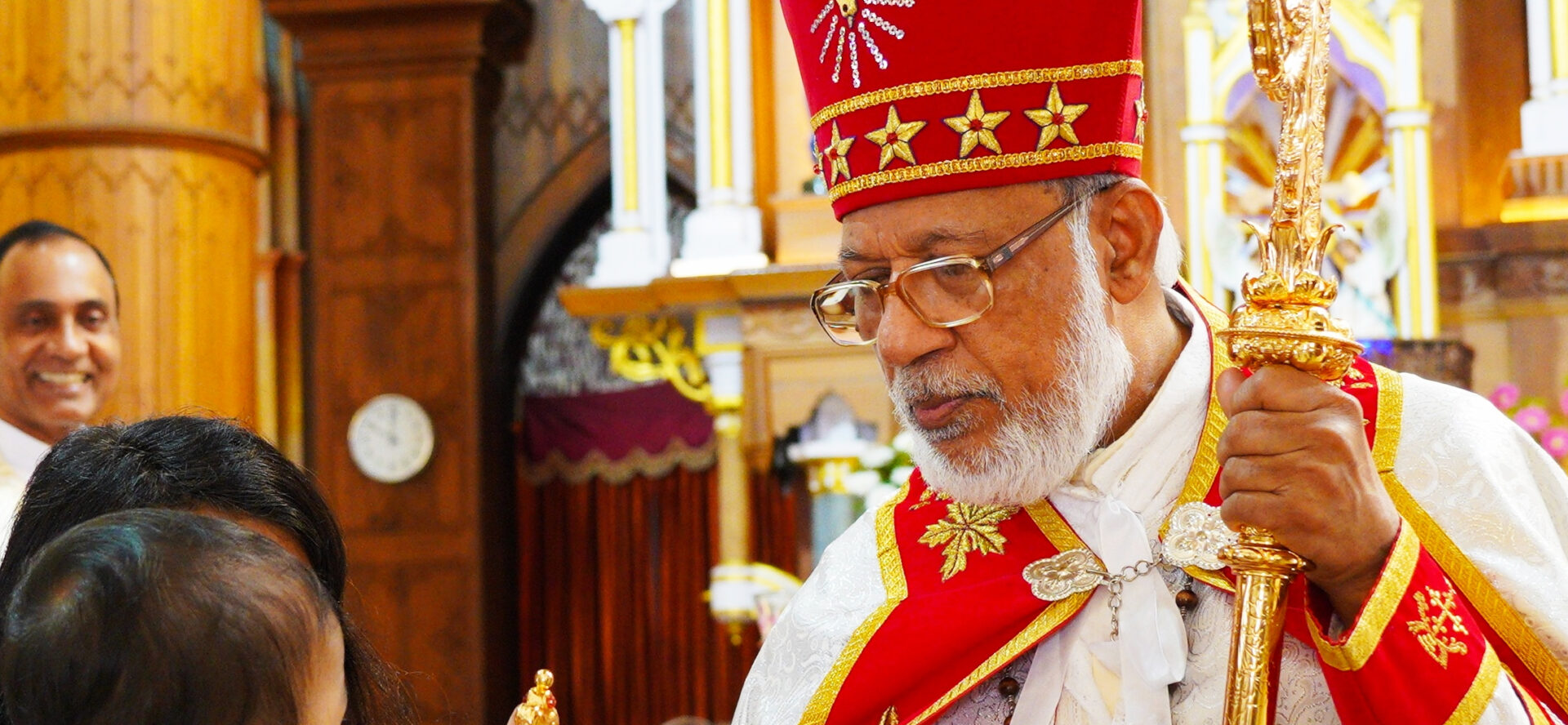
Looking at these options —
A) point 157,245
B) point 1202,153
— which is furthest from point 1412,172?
point 157,245

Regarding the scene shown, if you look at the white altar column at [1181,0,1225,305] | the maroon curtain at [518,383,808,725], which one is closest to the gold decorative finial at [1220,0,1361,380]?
the white altar column at [1181,0,1225,305]

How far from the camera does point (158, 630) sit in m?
1.22

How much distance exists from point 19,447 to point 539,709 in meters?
2.42

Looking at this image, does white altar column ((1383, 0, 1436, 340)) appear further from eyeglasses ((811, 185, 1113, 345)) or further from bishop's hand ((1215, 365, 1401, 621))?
bishop's hand ((1215, 365, 1401, 621))

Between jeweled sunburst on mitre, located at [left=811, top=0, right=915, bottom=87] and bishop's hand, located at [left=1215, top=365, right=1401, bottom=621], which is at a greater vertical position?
jeweled sunburst on mitre, located at [left=811, top=0, right=915, bottom=87]

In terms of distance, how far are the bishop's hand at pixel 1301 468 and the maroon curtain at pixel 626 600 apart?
6461mm

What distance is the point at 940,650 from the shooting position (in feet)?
7.13

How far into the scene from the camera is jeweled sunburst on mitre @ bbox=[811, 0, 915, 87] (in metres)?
2.30

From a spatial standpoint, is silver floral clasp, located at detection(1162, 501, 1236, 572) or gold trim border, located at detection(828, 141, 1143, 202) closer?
silver floral clasp, located at detection(1162, 501, 1236, 572)

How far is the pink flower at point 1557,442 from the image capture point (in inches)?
174

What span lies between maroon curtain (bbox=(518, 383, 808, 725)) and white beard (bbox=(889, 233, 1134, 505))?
5.99 metres

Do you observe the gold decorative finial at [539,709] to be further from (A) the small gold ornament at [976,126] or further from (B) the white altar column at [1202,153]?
(B) the white altar column at [1202,153]

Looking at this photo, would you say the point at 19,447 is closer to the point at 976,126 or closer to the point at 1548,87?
the point at 976,126

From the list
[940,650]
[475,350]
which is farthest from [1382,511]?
[475,350]
